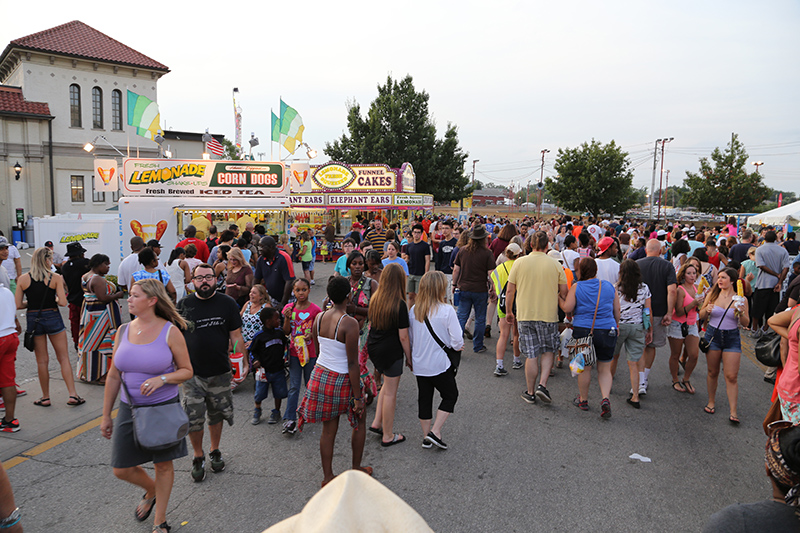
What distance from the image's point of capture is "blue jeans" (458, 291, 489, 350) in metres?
7.76

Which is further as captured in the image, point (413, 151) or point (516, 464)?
point (413, 151)

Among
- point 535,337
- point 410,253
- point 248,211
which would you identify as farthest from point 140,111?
point 535,337

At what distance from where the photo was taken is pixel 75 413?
18.1ft

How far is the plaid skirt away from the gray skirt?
101cm

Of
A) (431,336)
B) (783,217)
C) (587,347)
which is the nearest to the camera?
Answer: (431,336)

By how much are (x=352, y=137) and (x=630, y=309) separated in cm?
3564

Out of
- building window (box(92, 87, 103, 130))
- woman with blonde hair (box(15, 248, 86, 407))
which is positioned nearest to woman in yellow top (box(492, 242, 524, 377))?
woman with blonde hair (box(15, 248, 86, 407))

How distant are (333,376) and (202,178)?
1493cm

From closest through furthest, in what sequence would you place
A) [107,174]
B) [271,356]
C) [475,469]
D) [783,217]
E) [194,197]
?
[475,469], [271,356], [107,174], [194,197], [783,217]

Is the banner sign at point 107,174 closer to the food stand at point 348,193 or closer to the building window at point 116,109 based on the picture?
the food stand at point 348,193

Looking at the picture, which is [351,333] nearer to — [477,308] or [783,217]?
[477,308]

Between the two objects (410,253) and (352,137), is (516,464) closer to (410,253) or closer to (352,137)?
(410,253)

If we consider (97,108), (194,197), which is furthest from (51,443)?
(97,108)

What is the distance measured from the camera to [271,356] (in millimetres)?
5281
